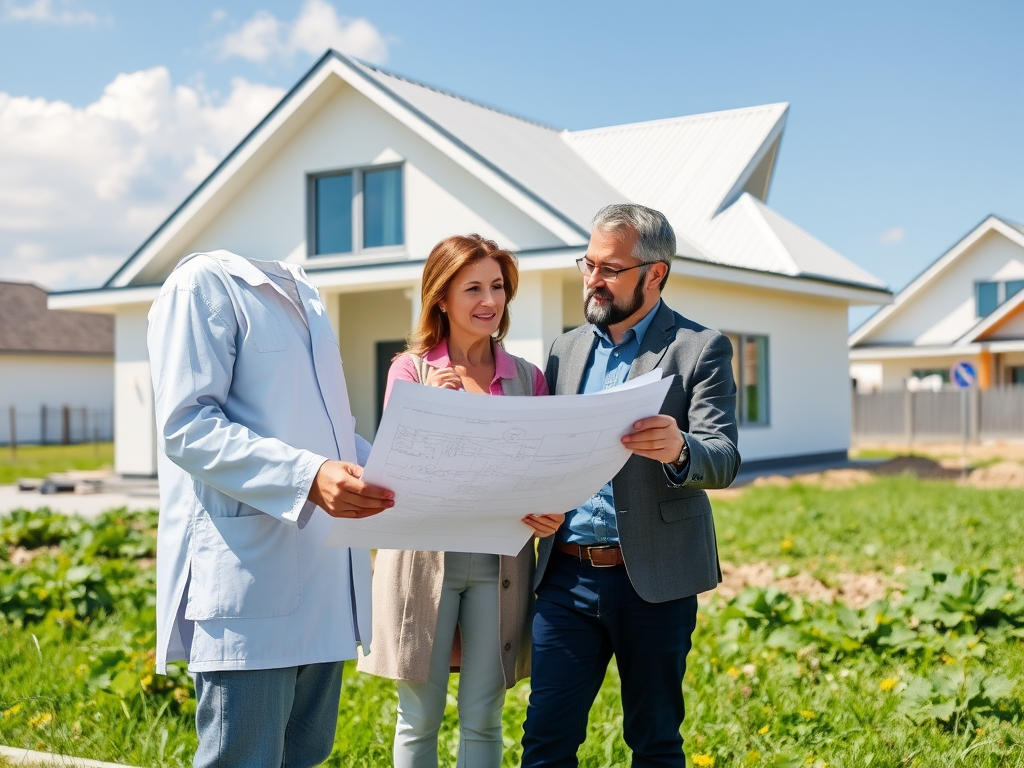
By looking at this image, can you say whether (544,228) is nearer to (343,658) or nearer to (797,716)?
(797,716)

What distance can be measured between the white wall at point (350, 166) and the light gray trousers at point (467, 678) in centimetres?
1144

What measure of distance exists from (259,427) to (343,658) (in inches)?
25.0

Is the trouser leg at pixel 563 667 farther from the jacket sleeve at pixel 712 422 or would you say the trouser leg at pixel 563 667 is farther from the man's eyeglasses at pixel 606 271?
the man's eyeglasses at pixel 606 271

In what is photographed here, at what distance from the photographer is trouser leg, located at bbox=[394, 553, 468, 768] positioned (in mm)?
3311

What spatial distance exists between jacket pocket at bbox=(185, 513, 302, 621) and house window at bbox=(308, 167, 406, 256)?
45.3ft

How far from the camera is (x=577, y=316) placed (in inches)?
667

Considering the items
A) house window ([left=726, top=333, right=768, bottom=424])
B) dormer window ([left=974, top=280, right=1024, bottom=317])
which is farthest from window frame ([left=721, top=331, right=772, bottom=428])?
dormer window ([left=974, top=280, right=1024, bottom=317])

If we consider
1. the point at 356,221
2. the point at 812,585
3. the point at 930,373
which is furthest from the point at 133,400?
the point at 930,373

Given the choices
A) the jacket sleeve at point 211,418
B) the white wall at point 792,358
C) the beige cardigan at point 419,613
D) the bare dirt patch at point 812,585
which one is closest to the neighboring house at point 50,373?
the white wall at point 792,358

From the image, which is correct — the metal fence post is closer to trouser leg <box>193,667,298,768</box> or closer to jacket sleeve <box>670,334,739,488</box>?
jacket sleeve <box>670,334,739,488</box>

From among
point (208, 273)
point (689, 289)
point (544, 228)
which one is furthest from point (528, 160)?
point (208, 273)

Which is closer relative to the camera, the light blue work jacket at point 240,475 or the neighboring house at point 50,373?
the light blue work jacket at point 240,475

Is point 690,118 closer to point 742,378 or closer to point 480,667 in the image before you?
point 742,378

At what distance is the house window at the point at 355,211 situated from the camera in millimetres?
16250
